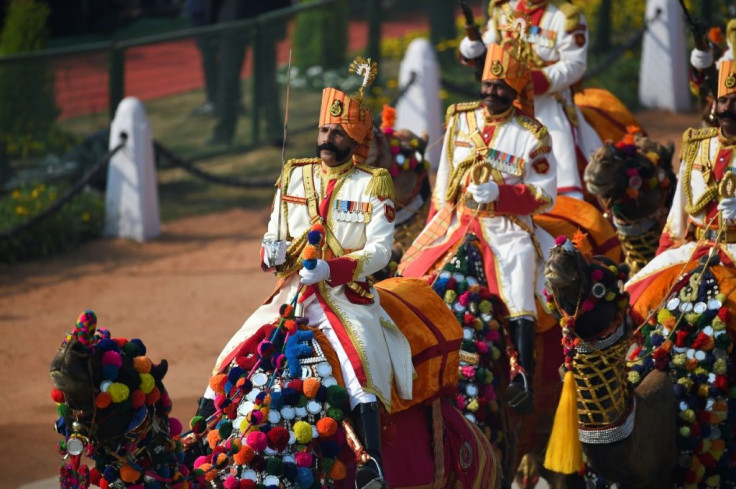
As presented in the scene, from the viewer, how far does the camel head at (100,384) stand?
6.16 m

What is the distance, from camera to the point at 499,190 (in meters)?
9.75

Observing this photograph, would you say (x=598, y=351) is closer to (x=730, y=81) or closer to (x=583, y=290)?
(x=583, y=290)

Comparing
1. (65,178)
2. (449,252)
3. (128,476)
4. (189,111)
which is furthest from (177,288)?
(128,476)

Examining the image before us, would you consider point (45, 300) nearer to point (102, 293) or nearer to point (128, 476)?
point (102, 293)

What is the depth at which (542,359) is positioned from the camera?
32.6 ft

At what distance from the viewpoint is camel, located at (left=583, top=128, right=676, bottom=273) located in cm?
1098

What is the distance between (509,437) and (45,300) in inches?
304

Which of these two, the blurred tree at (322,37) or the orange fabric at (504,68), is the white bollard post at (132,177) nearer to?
the blurred tree at (322,37)

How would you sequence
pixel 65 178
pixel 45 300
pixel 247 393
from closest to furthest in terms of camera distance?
pixel 247 393, pixel 45 300, pixel 65 178

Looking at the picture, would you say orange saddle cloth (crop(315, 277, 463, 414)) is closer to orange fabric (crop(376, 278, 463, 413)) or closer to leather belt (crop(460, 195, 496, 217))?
orange fabric (crop(376, 278, 463, 413))

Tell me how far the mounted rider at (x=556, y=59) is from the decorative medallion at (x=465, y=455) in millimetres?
3783

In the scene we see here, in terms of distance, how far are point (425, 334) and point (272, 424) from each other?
131 cm

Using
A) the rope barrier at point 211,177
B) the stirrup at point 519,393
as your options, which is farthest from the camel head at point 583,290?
the rope barrier at point 211,177

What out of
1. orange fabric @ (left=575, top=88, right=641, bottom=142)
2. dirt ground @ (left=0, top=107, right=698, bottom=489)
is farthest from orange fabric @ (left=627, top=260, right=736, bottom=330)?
dirt ground @ (left=0, top=107, right=698, bottom=489)
